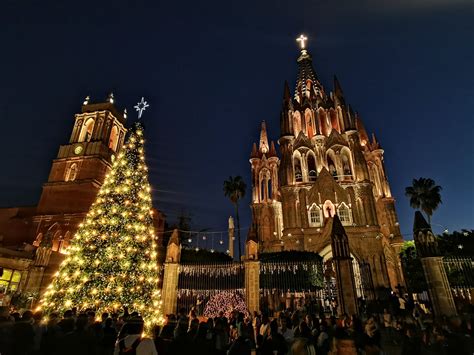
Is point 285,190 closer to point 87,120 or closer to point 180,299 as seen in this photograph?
point 180,299

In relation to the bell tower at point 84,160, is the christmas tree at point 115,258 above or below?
below

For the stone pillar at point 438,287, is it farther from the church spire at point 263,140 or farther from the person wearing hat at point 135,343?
the church spire at point 263,140

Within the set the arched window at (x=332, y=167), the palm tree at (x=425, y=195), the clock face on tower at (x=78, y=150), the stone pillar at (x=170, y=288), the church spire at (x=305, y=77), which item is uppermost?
the church spire at (x=305, y=77)

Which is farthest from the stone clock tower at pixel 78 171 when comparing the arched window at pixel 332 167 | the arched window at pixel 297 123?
the arched window at pixel 332 167

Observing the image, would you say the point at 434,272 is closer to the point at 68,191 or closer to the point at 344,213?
the point at 344,213

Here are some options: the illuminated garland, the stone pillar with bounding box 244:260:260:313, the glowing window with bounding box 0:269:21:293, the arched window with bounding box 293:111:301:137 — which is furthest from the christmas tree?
the arched window with bounding box 293:111:301:137

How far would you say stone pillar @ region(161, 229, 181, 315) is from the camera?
Answer: 60.7 feet

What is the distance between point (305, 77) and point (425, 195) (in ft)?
94.0

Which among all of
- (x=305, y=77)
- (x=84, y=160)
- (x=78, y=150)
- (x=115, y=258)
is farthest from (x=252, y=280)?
(x=305, y=77)

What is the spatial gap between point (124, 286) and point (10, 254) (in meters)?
18.4

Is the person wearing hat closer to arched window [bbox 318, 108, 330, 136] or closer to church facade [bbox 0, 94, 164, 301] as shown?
church facade [bbox 0, 94, 164, 301]

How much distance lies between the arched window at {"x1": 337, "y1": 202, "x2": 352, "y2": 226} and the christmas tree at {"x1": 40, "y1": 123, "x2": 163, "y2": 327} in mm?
27126

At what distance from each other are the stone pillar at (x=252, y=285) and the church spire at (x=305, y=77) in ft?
116

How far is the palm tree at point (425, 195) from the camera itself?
36.7m
